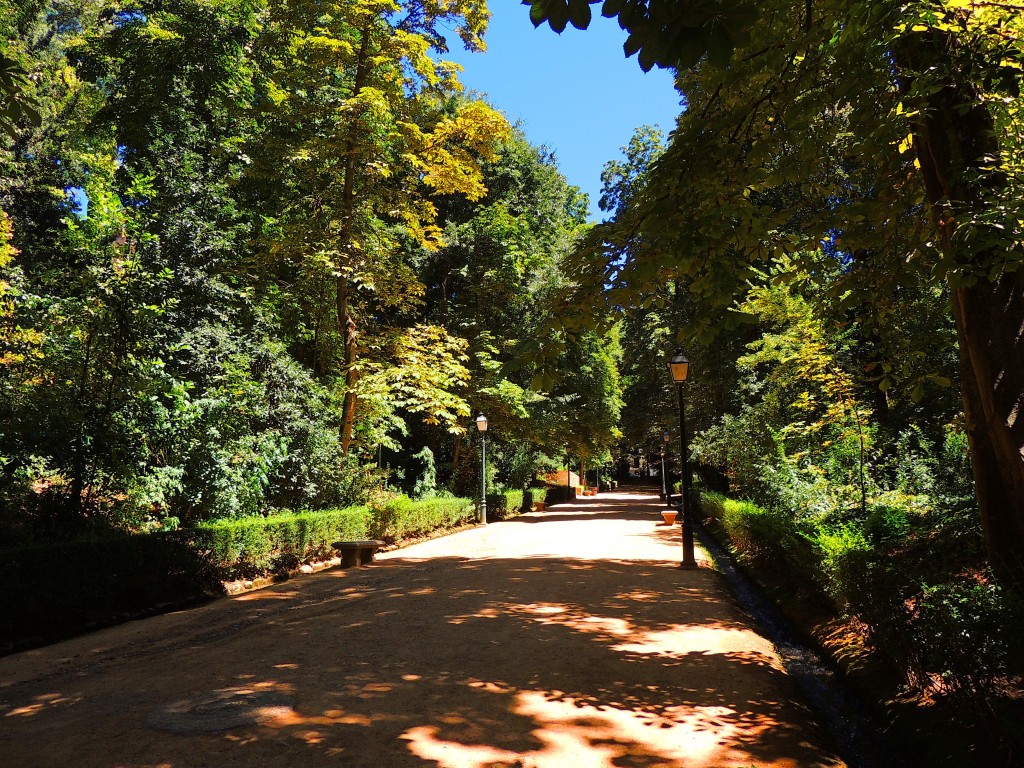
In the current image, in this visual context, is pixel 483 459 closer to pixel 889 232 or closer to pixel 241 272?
pixel 241 272

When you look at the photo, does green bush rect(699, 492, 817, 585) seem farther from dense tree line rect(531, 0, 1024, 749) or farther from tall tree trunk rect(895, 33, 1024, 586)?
tall tree trunk rect(895, 33, 1024, 586)

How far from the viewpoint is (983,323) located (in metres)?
4.54

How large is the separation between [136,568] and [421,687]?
5.50m

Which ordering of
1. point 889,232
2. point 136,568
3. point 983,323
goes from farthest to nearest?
point 136,568, point 889,232, point 983,323

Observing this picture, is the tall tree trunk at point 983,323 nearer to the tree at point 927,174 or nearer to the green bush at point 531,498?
the tree at point 927,174

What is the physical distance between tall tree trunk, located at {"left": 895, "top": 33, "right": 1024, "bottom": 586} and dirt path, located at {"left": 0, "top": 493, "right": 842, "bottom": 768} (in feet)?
6.95

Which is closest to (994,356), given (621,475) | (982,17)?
(982,17)

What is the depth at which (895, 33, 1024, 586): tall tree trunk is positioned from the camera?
4324mm

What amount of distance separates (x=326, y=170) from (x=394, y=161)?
1.99 metres

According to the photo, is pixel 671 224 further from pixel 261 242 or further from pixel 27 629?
pixel 261 242

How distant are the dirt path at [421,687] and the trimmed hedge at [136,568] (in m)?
0.48

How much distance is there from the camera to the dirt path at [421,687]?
12.5 ft

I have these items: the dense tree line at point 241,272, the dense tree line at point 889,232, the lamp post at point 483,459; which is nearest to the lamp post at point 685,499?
the dense tree line at point 241,272

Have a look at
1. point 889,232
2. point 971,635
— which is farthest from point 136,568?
point 889,232
